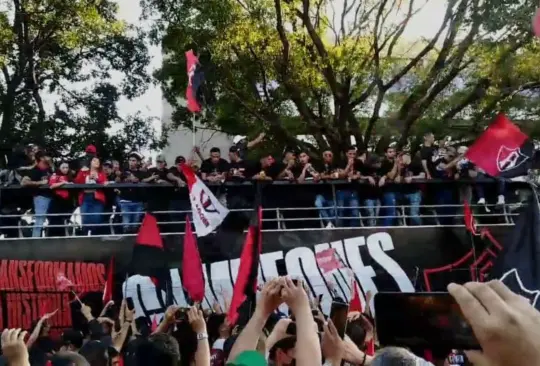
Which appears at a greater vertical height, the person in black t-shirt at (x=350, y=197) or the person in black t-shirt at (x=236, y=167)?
the person in black t-shirt at (x=236, y=167)

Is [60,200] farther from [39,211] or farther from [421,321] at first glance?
[421,321]

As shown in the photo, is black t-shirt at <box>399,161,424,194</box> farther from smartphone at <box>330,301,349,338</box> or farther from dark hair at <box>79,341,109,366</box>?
smartphone at <box>330,301,349,338</box>

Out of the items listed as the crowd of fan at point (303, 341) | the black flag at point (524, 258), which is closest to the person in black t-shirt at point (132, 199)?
the black flag at point (524, 258)

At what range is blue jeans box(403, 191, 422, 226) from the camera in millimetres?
13281

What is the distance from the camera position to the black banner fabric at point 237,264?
41.3 feet

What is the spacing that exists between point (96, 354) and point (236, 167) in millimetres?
8247

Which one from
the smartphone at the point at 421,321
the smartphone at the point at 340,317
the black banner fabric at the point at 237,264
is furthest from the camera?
the black banner fabric at the point at 237,264

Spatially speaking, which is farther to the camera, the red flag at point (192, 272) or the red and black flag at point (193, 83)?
the red and black flag at point (193, 83)

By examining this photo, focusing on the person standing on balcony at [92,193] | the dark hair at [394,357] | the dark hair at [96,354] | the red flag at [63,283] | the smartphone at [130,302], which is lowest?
the smartphone at [130,302]

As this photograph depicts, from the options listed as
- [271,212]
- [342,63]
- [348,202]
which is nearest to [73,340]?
[348,202]

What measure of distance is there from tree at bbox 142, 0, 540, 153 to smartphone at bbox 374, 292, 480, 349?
1493 cm

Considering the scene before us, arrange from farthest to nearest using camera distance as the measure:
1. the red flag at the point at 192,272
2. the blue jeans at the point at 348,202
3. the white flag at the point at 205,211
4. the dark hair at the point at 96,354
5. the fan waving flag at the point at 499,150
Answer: the blue jeans at the point at 348,202 < the white flag at the point at 205,211 < the fan waving flag at the point at 499,150 < the red flag at the point at 192,272 < the dark hair at the point at 96,354

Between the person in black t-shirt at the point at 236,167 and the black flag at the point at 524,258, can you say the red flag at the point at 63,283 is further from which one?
the black flag at the point at 524,258

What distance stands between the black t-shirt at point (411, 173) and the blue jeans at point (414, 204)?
64 millimetres
